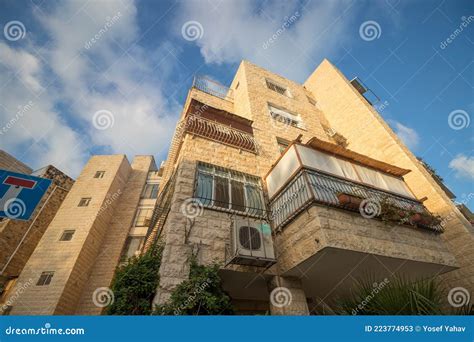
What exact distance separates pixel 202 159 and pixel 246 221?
123 inches

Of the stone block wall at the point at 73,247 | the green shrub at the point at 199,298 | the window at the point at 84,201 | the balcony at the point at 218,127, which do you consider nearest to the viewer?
the green shrub at the point at 199,298

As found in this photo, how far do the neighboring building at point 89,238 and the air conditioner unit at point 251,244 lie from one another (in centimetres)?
1059

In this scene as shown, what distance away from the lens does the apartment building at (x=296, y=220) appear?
17.4 feet

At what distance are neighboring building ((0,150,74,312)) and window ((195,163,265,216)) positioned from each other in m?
8.74

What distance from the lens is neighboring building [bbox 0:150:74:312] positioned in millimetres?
12102

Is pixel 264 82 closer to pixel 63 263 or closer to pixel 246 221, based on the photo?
pixel 246 221

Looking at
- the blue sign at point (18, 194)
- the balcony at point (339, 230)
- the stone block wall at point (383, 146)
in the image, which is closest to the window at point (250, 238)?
the balcony at point (339, 230)

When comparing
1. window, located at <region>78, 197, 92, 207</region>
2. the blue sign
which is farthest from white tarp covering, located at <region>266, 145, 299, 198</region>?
window, located at <region>78, 197, 92, 207</region>

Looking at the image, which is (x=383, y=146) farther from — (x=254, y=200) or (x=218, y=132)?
(x=218, y=132)

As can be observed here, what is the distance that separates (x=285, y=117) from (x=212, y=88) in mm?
6102

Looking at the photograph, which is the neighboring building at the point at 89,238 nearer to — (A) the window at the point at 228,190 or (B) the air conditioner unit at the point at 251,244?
(A) the window at the point at 228,190

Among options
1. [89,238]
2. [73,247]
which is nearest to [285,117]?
[89,238]

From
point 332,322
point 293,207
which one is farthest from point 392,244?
point 332,322

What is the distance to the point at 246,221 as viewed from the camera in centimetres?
589
